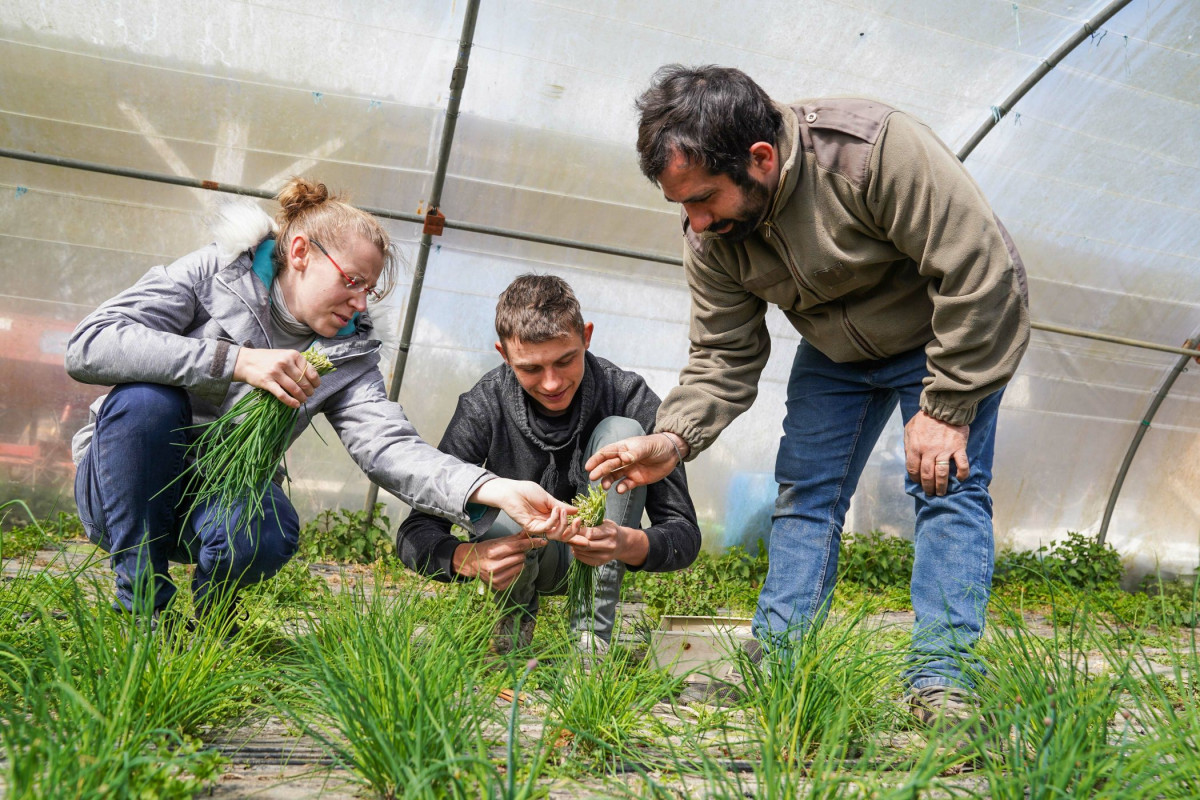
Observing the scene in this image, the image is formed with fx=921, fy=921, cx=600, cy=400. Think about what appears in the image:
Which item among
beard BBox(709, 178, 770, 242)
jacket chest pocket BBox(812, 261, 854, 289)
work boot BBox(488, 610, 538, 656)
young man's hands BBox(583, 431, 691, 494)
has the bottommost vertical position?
work boot BBox(488, 610, 538, 656)

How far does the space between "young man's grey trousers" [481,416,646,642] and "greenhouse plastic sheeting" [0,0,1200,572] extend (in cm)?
148

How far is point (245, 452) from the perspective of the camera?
79.3 inches

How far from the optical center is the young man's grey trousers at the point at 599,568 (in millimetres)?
2363

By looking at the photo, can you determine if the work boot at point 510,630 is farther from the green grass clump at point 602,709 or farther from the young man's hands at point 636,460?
the green grass clump at point 602,709

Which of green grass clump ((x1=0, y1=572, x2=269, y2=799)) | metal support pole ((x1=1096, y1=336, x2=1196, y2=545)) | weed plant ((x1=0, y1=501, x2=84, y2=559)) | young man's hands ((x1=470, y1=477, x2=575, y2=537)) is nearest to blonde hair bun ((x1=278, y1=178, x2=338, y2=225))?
young man's hands ((x1=470, y1=477, x2=575, y2=537))

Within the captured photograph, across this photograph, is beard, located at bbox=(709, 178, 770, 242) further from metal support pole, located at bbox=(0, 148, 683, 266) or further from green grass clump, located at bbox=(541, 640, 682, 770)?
metal support pole, located at bbox=(0, 148, 683, 266)

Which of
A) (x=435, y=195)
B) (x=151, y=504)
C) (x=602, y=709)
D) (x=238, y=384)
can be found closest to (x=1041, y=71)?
(x=435, y=195)

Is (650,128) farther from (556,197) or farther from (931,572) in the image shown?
(556,197)

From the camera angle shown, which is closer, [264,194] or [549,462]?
[549,462]

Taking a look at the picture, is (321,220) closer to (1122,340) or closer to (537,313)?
(537,313)

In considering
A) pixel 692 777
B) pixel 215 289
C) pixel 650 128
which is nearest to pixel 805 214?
pixel 650 128

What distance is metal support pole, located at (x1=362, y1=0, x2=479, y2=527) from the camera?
391cm

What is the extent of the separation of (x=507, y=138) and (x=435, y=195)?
423mm

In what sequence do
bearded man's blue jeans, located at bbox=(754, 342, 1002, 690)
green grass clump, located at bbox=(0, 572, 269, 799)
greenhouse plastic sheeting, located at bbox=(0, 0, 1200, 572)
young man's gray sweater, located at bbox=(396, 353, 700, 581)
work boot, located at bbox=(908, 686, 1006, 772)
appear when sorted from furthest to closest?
greenhouse plastic sheeting, located at bbox=(0, 0, 1200, 572) < young man's gray sweater, located at bbox=(396, 353, 700, 581) < bearded man's blue jeans, located at bbox=(754, 342, 1002, 690) < work boot, located at bbox=(908, 686, 1006, 772) < green grass clump, located at bbox=(0, 572, 269, 799)
